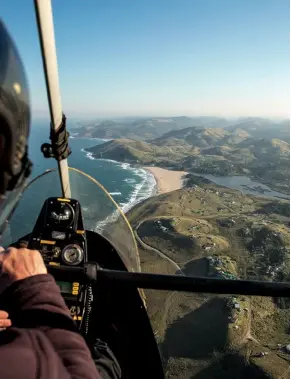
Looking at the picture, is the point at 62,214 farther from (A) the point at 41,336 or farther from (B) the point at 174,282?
(A) the point at 41,336

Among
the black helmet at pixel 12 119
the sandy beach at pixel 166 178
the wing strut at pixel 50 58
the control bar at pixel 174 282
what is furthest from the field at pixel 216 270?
the black helmet at pixel 12 119

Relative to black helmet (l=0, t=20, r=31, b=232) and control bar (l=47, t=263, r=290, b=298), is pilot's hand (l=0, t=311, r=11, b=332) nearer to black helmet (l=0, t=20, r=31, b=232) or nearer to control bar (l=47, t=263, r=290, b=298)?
black helmet (l=0, t=20, r=31, b=232)

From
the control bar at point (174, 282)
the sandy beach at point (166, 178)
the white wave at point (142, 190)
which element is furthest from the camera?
the sandy beach at point (166, 178)

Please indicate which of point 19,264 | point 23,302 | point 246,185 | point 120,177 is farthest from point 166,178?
point 23,302

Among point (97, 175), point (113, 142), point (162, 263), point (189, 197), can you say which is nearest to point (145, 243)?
point (162, 263)

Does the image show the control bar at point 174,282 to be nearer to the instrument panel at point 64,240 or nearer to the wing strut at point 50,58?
the instrument panel at point 64,240

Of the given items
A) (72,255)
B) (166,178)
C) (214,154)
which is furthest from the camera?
(214,154)
